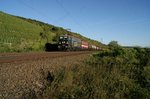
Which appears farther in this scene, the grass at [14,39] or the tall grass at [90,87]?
the grass at [14,39]

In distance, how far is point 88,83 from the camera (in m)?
10.6

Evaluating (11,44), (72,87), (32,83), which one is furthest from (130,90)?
(11,44)

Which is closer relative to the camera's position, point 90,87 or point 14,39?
point 90,87

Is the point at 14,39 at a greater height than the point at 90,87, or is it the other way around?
the point at 14,39

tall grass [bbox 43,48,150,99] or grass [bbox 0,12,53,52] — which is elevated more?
grass [bbox 0,12,53,52]

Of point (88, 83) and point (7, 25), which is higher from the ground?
point (7, 25)

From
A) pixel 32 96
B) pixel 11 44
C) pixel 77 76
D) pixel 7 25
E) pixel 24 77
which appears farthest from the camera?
pixel 7 25

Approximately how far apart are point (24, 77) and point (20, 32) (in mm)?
36658

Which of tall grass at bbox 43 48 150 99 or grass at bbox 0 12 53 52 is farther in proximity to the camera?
grass at bbox 0 12 53 52

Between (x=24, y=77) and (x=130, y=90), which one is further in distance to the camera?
(x=130, y=90)

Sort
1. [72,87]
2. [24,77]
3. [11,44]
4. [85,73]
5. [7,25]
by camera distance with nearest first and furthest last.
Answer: [72,87] < [24,77] < [85,73] < [11,44] < [7,25]

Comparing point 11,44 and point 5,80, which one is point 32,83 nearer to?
point 5,80

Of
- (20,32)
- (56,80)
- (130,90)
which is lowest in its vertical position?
(130,90)

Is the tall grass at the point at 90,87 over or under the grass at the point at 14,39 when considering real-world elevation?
under
